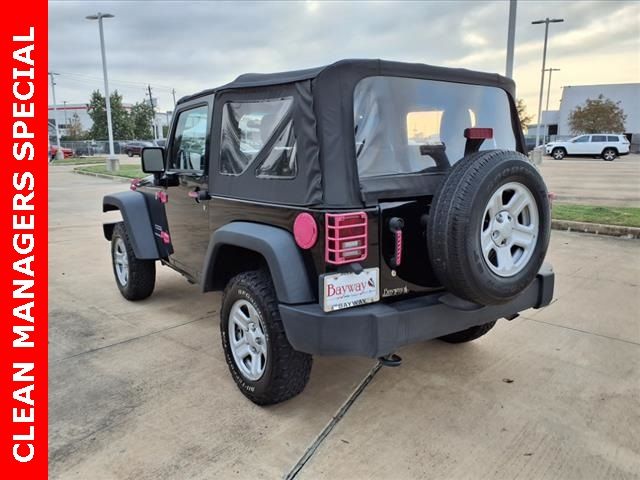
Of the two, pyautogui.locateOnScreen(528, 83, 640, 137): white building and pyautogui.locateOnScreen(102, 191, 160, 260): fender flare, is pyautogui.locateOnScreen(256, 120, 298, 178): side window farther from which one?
pyautogui.locateOnScreen(528, 83, 640, 137): white building

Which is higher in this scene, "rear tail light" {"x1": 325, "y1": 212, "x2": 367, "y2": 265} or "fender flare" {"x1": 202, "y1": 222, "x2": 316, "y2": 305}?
"rear tail light" {"x1": 325, "y1": 212, "x2": 367, "y2": 265}

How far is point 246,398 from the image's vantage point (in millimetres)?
3096

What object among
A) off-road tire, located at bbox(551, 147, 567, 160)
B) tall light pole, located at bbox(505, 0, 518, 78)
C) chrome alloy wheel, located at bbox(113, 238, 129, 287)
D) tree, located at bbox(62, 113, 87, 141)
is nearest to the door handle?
chrome alloy wheel, located at bbox(113, 238, 129, 287)

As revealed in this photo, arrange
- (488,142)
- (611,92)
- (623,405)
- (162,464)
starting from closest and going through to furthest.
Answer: (162,464), (623,405), (488,142), (611,92)

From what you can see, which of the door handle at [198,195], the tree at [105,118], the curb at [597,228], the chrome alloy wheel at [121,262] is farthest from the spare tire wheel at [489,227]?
the tree at [105,118]

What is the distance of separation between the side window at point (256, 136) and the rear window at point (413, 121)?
415 millimetres

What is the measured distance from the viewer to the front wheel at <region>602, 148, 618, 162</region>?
2977 centimetres

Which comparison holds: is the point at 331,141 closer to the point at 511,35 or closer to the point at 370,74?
the point at 370,74

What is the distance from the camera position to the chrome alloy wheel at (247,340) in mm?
2936

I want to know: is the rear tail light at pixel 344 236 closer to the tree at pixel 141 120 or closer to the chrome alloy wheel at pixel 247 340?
the chrome alloy wheel at pixel 247 340

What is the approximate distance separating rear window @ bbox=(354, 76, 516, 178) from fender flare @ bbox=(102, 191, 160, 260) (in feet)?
8.82
